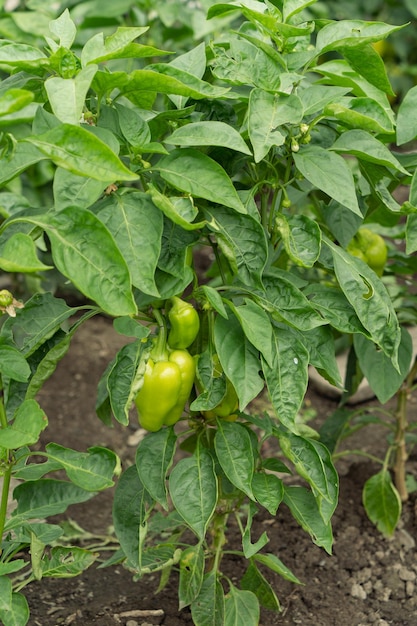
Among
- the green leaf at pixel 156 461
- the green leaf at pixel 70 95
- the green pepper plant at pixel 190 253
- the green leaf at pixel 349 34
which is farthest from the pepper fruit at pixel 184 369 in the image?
the green leaf at pixel 349 34

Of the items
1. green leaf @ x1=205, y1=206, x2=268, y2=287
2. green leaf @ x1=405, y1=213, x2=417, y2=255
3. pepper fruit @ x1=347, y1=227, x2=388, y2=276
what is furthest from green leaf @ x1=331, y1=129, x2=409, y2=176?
Answer: pepper fruit @ x1=347, y1=227, x2=388, y2=276

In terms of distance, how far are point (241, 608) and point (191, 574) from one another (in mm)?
160

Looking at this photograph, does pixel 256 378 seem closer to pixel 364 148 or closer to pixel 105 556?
pixel 364 148

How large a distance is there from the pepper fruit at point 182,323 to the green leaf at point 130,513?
0.35 metres

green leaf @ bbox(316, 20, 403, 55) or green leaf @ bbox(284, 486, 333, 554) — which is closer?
green leaf @ bbox(316, 20, 403, 55)

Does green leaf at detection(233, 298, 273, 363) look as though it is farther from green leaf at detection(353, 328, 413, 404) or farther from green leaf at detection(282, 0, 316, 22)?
green leaf at detection(282, 0, 316, 22)

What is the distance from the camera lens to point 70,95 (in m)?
1.47

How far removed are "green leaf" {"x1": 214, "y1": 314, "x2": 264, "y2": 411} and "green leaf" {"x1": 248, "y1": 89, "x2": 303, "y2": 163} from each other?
341 millimetres

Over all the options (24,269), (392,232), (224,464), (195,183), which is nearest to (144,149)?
Answer: (195,183)

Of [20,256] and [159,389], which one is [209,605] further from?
[20,256]

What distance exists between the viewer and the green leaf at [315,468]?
1830 millimetres

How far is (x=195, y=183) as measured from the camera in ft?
5.34

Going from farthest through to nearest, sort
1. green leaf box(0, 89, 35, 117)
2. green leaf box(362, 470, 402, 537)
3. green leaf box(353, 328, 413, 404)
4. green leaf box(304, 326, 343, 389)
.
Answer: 1. green leaf box(362, 470, 402, 537)
2. green leaf box(353, 328, 413, 404)
3. green leaf box(304, 326, 343, 389)
4. green leaf box(0, 89, 35, 117)

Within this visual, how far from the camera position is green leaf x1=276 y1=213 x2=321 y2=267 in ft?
5.79
